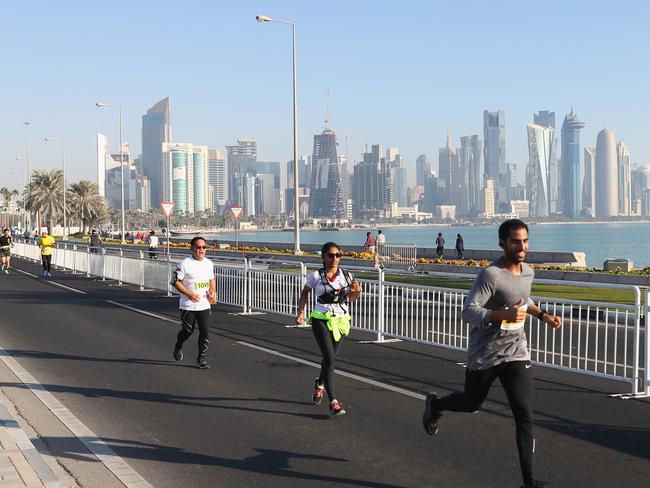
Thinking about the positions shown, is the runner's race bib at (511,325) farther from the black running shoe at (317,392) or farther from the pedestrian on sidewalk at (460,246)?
the pedestrian on sidewalk at (460,246)

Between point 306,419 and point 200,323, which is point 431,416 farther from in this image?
point 200,323

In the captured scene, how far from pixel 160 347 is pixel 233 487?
25.8 feet

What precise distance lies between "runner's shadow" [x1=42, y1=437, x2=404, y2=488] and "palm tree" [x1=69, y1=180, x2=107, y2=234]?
11282 centimetres

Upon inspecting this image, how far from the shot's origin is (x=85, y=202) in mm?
116875

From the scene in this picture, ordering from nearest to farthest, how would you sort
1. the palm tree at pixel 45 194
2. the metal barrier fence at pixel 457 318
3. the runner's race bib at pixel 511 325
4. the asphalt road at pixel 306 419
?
1. the runner's race bib at pixel 511 325
2. the asphalt road at pixel 306 419
3. the metal barrier fence at pixel 457 318
4. the palm tree at pixel 45 194

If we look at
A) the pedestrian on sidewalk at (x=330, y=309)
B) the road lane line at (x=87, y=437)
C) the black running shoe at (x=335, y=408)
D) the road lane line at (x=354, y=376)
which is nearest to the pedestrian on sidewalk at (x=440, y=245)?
the road lane line at (x=354, y=376)

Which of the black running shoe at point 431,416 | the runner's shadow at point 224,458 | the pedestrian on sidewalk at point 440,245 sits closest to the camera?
the runner's shadow at point 224,458

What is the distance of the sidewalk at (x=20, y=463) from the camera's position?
20.8 feet

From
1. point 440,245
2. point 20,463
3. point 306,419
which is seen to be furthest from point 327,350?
point 440,245

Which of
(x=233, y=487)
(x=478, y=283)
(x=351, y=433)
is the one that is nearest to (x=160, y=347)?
(x=351, y=433)

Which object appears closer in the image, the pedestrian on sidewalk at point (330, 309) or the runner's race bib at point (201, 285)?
the pedestrian on sidewalk at point (330, 309)

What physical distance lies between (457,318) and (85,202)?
108426mm

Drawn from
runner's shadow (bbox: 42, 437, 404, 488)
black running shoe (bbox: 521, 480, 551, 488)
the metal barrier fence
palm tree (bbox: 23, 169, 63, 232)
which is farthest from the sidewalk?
palm tree (bbox: 23, 169, 63, 232)

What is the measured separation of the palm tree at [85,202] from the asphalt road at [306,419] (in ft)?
346
